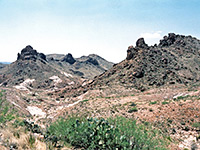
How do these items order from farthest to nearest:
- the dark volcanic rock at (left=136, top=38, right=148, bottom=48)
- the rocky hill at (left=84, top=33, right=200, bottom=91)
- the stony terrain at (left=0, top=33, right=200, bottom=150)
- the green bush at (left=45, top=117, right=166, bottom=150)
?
the dark volcanic rock at (left=136, top=38, right=148, bottom=48), the rocky hill at (left=84, top=33, right=200, bottom=91), the stony terrain at (left=0, top=33, right=200, bottom=150), the green bush at (left=45, top=117, right=166, bottom=150)

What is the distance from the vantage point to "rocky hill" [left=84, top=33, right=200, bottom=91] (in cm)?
3831

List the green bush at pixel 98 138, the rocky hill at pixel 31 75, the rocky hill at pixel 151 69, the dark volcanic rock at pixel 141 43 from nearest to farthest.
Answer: the green bush at pixel 98 138 < the rocky hill at pixel 151 69 < the dark volcanic rock at pixel 141 43 < the rocky hill at pixel 31 75

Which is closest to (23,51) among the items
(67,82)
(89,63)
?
(67,82)

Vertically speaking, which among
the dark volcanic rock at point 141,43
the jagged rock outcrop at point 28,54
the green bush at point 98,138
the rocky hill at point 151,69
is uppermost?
the jagged rock outcrop at point 28,54

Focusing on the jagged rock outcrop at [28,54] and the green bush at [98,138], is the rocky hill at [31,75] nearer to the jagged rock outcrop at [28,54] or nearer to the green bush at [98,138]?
the jagged rock outcrop at [28,54]

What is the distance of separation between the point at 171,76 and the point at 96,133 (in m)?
37.5

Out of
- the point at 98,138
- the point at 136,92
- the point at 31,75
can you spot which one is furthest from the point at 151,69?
the point at 31,75

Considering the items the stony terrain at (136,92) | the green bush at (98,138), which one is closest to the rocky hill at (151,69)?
the stony terrain at (136,92)

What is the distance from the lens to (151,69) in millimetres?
42094

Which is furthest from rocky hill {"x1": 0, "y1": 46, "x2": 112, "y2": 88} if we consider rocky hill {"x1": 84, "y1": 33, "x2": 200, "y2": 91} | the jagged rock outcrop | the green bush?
the green bush

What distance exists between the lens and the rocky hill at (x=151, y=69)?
38.3 meters

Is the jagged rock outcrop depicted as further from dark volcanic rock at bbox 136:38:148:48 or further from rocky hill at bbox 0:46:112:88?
dark volcanic rock at bbox 136:38:148:48

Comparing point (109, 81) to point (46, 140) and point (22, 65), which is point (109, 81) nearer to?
point (46, 140)

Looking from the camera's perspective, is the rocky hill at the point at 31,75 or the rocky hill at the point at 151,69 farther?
the rocky hill at the point at 31,75
